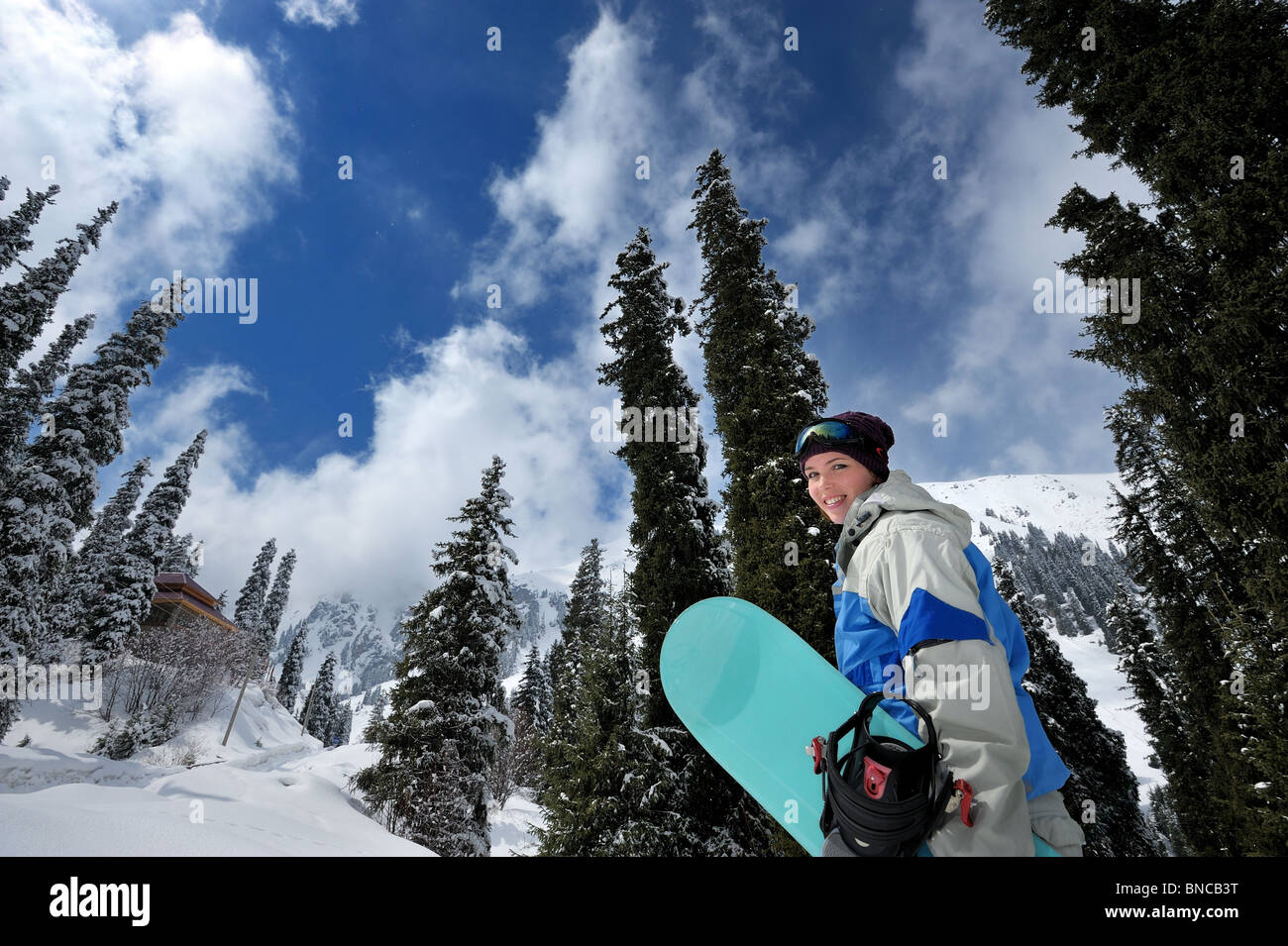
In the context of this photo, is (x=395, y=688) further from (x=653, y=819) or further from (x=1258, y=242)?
(x=1258, y=242)

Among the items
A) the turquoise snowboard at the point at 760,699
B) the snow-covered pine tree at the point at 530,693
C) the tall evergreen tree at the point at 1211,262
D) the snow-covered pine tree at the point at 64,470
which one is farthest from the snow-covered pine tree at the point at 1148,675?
the snow-covered pine tree at the point at 64,470

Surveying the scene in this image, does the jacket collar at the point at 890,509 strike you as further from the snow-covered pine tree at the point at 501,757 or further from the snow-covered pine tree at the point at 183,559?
the snow-covered pine tree at the point at 183,559

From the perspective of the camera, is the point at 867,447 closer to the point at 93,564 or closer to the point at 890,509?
the point at 890,509

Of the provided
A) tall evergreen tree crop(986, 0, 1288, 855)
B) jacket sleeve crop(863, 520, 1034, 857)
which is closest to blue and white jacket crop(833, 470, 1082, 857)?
jacket sleeve crop(863, 520, 1034, 857)

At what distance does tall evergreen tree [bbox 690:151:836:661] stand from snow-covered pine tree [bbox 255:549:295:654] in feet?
189

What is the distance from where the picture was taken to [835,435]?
264cm

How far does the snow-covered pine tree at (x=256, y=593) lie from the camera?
51138 mm

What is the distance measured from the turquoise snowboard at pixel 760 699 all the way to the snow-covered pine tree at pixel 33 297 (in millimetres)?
26878

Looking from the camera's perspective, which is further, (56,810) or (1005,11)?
(1005,11)

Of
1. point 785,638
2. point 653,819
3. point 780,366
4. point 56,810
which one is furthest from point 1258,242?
point 56,810

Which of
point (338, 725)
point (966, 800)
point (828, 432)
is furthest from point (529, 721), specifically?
point (338, 725)

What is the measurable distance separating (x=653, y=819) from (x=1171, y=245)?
1337cm
